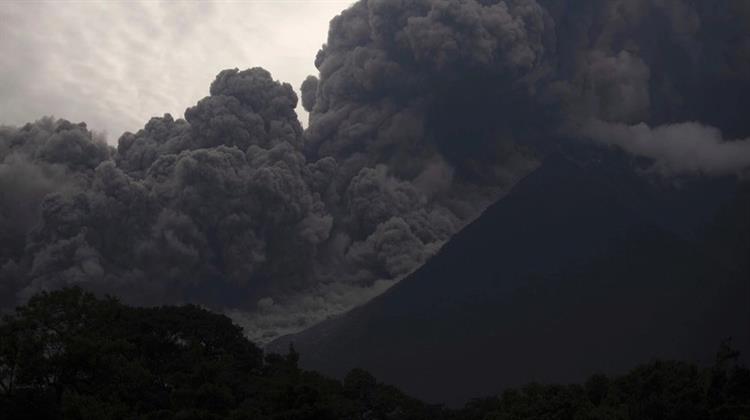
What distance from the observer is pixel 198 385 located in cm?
3591

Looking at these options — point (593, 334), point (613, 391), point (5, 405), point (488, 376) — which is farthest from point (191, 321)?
point (593, 334)

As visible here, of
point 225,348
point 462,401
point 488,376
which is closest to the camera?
point 225,348

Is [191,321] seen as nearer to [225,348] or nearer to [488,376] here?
[225,348]

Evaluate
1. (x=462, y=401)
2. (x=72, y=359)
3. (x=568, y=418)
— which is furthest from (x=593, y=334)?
(x=72, y=359)

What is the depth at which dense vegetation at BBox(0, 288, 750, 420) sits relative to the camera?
31.3m

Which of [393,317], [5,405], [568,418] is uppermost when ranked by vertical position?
[393,317]

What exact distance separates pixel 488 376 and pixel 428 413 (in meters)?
34.8

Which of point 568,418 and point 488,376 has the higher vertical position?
point 488,376

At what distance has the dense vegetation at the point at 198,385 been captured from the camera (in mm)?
31266

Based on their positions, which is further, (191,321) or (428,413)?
(191,321)

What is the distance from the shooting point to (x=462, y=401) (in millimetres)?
71375

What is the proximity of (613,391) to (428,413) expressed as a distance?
8.43 meters

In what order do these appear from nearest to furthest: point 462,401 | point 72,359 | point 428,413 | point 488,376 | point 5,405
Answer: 1. point 5,405
2. point 72,359
3. point 428,413
4. point 462,401
5. point 488,376

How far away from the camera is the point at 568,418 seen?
33000mm
